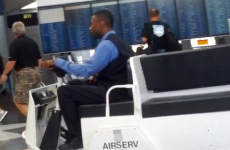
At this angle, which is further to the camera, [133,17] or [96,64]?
[133,17]

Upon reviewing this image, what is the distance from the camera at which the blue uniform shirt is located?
3080 mm

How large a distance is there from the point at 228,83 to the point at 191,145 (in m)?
0.54

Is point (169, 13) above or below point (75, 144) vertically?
above

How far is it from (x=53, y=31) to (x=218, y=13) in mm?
3137

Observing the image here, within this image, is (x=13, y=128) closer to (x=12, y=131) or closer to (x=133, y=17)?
(x=12, y=131)

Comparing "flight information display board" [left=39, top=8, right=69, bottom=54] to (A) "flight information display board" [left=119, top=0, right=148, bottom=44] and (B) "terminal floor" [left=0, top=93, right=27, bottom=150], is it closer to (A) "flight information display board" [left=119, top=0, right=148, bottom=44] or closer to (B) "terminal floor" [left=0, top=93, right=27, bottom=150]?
(A) "flight information display board" [left=119, top=0, right=148, bottom=44]

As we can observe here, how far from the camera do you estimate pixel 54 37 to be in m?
8.10

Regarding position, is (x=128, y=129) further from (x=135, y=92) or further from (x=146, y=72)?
(x=146, y=72)

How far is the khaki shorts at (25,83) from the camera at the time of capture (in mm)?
4984

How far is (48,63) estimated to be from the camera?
319 cm

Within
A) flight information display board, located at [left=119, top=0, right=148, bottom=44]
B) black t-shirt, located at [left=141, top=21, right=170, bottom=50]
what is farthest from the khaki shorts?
flight information display board, located at [left=119, top=0, right=148, bottom=44]

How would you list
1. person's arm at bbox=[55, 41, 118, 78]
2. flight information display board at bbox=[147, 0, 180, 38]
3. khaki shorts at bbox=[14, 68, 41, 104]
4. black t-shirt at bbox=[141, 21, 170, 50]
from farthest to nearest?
flight information display board at bbox=[147, 0, 180, 38], black t-shirt at bbox=[141, 21, 170, 50], khaki shorts at bbox=[14, 68, 41, 104], person's arm at bbox=[55, 41, 118, 78]

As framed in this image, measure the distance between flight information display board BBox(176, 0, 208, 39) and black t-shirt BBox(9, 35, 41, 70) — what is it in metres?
3.36

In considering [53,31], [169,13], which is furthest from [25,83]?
[169,13]
